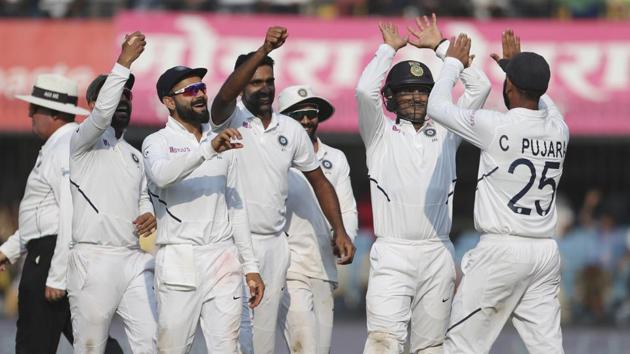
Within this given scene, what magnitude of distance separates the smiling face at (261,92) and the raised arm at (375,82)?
0.75m

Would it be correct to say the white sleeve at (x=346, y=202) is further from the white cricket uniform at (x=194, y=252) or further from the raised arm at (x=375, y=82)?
the white cricket uniform at (x=194, y=252)

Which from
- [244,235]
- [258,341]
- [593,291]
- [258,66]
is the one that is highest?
[258,66]

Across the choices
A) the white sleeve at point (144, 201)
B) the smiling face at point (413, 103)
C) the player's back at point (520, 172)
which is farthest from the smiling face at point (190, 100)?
the player's back at point (520, 172)

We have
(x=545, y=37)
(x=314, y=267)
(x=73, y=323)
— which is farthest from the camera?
(x=545, y=37)

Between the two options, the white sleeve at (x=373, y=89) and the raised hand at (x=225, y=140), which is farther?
the white sleeve at (x=373, y=89)

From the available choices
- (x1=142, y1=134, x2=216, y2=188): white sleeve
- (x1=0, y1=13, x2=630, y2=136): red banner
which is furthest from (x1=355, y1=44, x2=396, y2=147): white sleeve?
(x1=0, y1=13, x2=630, y2=136): red banner

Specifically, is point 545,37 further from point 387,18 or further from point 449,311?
point 449,311

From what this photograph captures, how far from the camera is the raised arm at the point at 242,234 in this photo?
961cm

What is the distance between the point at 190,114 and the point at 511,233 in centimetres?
253

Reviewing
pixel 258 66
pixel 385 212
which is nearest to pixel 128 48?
pixel 258 66

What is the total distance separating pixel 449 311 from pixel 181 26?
11595 millimetres

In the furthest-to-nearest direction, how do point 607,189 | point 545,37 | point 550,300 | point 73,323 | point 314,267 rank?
point 607,189 → point 545,37 → point 314,267 → point 73,323 → point 550,300

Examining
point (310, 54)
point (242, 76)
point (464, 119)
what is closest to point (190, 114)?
point (242, 76)

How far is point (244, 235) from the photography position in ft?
32.2
